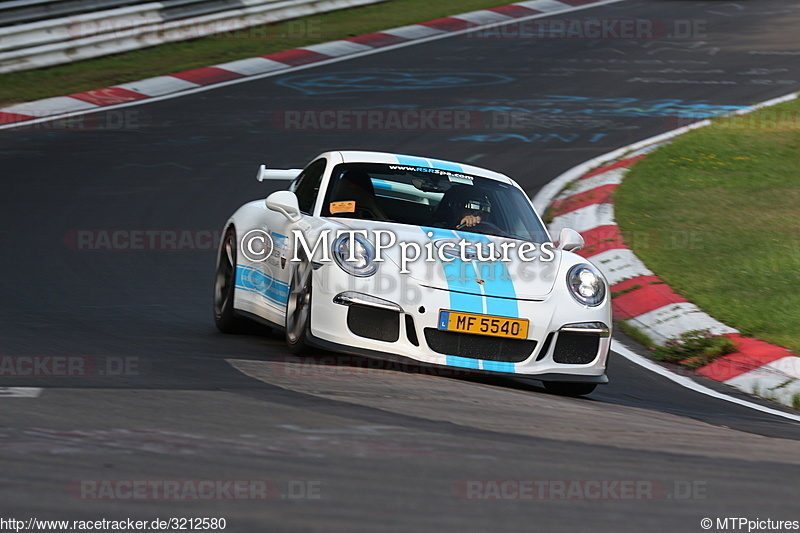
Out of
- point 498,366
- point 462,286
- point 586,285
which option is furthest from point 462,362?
point 586,285

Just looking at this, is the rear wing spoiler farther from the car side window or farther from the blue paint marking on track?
the blue paint marking on track

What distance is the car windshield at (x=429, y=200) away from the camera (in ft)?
22.6

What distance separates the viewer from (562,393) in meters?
6.41

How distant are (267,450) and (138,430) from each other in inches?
20.6

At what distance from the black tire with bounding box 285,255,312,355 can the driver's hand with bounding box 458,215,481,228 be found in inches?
40.2

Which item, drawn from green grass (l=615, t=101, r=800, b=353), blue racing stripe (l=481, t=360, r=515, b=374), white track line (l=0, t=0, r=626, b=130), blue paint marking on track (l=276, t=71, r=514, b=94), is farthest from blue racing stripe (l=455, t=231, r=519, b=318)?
blue paint marking on track (l=276, t=71, r=514, b=94)

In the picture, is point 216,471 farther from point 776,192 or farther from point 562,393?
point 776,192

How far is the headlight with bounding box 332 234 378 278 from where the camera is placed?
238 inches

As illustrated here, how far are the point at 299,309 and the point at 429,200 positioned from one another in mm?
1295

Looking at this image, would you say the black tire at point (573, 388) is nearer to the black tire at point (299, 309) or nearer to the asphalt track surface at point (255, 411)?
the asphalt track surface at point (255, 411)

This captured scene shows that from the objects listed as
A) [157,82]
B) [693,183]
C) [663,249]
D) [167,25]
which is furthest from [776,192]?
[167,25]

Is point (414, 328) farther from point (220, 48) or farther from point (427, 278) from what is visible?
point (220, 48)

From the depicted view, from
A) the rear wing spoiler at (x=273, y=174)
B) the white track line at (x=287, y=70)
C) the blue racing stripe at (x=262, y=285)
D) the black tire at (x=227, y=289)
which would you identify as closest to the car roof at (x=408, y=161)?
the rear wing spoiler at (x=273, y=174)

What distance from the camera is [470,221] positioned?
689 centimetres
